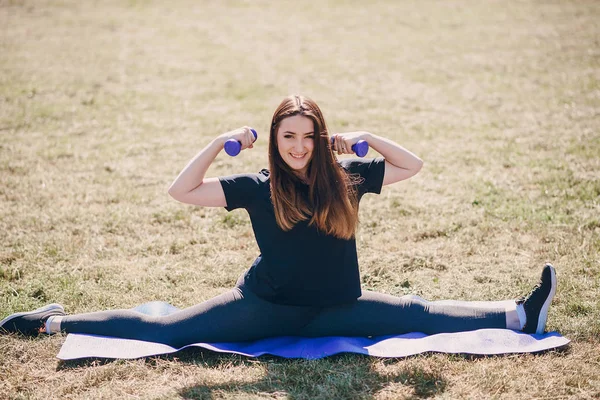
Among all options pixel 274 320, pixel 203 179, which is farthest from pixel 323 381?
pixel 203 179

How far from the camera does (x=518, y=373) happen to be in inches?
148

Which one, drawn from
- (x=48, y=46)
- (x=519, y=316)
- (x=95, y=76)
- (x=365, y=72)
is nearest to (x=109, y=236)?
(x=519, y=316)

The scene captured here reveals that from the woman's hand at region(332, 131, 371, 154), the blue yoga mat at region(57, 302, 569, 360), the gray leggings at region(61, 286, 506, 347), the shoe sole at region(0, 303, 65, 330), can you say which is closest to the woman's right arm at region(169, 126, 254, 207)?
the woman's hand at region(332, 131, 371, 154)

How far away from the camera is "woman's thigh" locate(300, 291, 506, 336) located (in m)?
4.09

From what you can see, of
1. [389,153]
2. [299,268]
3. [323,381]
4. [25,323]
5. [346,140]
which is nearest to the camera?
[323,381]

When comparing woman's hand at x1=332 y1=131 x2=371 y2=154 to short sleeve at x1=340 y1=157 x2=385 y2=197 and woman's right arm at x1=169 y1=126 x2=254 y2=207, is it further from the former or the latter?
woman's right arm at x1=169 y1=126 x2=254 y2=207

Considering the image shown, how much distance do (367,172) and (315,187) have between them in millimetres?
390

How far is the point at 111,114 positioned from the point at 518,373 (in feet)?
24.9

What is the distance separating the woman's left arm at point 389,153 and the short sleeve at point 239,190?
61 centimetres

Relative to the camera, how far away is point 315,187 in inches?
156

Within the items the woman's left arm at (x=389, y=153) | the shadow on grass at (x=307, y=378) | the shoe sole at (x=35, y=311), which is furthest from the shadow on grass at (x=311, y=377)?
the woman's left arm at (x=389, y=153)

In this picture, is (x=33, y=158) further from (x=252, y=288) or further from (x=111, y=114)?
(x=252, y=288)

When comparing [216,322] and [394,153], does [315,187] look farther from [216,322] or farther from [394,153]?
[216,322]

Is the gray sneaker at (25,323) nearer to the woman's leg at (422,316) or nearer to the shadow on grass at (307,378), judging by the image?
the shadow on grass at (307,378)
